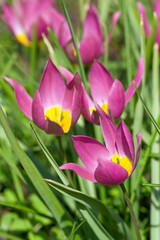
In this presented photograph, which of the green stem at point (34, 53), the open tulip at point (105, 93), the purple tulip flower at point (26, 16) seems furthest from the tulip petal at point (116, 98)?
the purple tulip flower at point (26, 16)

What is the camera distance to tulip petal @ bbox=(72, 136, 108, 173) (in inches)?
19.4

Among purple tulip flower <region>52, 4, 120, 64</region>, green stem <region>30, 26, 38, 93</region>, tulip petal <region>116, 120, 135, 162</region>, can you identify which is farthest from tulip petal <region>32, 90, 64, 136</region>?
green stem <region>30, 26, 38, 93</region>

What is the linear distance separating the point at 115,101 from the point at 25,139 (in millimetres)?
695

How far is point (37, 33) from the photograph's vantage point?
1.27 meters

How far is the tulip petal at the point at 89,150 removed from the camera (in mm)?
494

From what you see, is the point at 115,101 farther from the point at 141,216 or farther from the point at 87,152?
the point at 141,216

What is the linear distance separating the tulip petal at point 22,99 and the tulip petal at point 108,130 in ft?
0.49

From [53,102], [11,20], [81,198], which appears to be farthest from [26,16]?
[81,198]

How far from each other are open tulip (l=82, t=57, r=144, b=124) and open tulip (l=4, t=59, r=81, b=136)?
0.09 feet

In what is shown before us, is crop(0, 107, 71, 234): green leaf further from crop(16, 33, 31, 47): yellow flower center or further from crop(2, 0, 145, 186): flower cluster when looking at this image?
crop(16, 33, 31, 47): yellow flower center

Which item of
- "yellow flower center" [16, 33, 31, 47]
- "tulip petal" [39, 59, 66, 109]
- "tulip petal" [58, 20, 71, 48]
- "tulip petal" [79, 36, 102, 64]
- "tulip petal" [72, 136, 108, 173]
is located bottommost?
"tulip petal" [72, 136, 108, 173]

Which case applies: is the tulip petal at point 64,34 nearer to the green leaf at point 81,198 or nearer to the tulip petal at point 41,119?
the tulip petal at point 41,119

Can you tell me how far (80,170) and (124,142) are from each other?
0.27ft

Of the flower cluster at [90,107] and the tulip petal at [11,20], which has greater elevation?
the tulip petal at [11,20]
